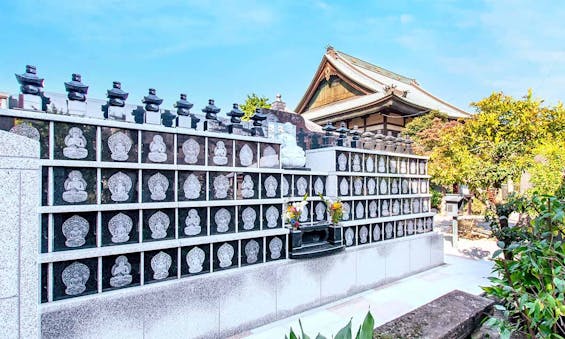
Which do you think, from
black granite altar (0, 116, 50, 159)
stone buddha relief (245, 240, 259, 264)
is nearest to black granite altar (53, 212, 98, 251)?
black granite altar (0, 116, 50, 159)

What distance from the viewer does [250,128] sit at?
3.66m

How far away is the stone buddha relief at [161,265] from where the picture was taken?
281 centimetres

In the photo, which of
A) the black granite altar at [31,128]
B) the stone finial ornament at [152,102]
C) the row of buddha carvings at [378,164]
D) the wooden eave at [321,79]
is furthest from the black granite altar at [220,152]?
the wooden eave at [321,79]

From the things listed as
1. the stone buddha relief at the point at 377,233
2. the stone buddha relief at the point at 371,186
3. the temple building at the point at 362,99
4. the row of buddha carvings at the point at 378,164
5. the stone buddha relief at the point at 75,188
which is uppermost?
the temple building at the point at 362,99

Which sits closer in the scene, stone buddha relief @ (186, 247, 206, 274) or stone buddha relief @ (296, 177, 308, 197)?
stone buddha relief @ (186, 247, 206, 274)

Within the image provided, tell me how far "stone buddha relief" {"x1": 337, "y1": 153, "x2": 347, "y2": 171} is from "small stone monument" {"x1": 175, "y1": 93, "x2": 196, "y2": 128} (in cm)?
225

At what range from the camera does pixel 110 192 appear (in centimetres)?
263

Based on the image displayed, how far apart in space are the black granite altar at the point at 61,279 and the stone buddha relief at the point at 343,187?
316cm

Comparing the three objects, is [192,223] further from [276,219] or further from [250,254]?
[276,219]

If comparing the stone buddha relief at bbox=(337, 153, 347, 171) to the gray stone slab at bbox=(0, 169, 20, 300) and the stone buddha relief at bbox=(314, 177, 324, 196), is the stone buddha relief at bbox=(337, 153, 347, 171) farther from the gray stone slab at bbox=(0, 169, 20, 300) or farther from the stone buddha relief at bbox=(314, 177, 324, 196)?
the gray stone slab at bbox=(0, 169, 20, 300)

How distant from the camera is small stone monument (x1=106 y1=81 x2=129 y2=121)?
8.93 feet

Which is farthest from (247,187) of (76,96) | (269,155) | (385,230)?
(385,230)

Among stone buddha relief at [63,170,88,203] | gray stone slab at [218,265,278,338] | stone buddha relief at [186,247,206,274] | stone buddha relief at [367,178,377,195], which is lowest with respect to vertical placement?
gray stone slab at [218,265,278,338]

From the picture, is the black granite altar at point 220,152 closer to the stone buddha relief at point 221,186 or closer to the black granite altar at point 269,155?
the stone buddha relief at point 221,186
